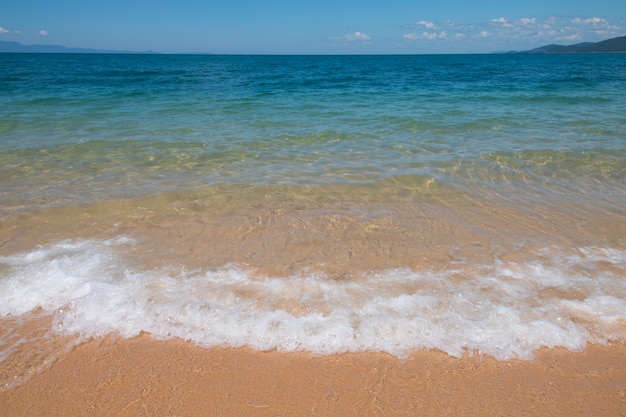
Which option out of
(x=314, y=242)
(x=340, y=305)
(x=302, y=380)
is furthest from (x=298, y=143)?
(x=302, y=380)

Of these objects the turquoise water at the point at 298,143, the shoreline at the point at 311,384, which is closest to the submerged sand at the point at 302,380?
the shoreline at the point at 311,384

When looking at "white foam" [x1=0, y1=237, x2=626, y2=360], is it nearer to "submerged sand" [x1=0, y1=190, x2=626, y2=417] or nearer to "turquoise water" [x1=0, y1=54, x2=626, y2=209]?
"submerged sand" [x1=0, y1=190, x2=626, y2=417]

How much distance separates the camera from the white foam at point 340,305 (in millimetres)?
2436

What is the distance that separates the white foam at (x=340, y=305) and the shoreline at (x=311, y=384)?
0.35ft

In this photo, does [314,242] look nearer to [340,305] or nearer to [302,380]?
[340,305]

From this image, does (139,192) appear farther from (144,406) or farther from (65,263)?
(144,406)

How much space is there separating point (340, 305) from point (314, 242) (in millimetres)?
1120

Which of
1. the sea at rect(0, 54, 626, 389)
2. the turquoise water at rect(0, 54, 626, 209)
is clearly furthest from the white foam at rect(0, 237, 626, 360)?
the turquoise water at rect(0, 54, 626, 209)

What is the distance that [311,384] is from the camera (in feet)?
6.96

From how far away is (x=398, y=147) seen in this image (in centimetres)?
768

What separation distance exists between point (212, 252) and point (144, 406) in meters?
1.72

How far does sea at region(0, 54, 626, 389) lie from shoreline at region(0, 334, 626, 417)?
0.10 metres

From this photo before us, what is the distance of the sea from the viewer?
99.2 inches

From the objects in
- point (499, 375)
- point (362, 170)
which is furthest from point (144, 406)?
point (362, 170)
